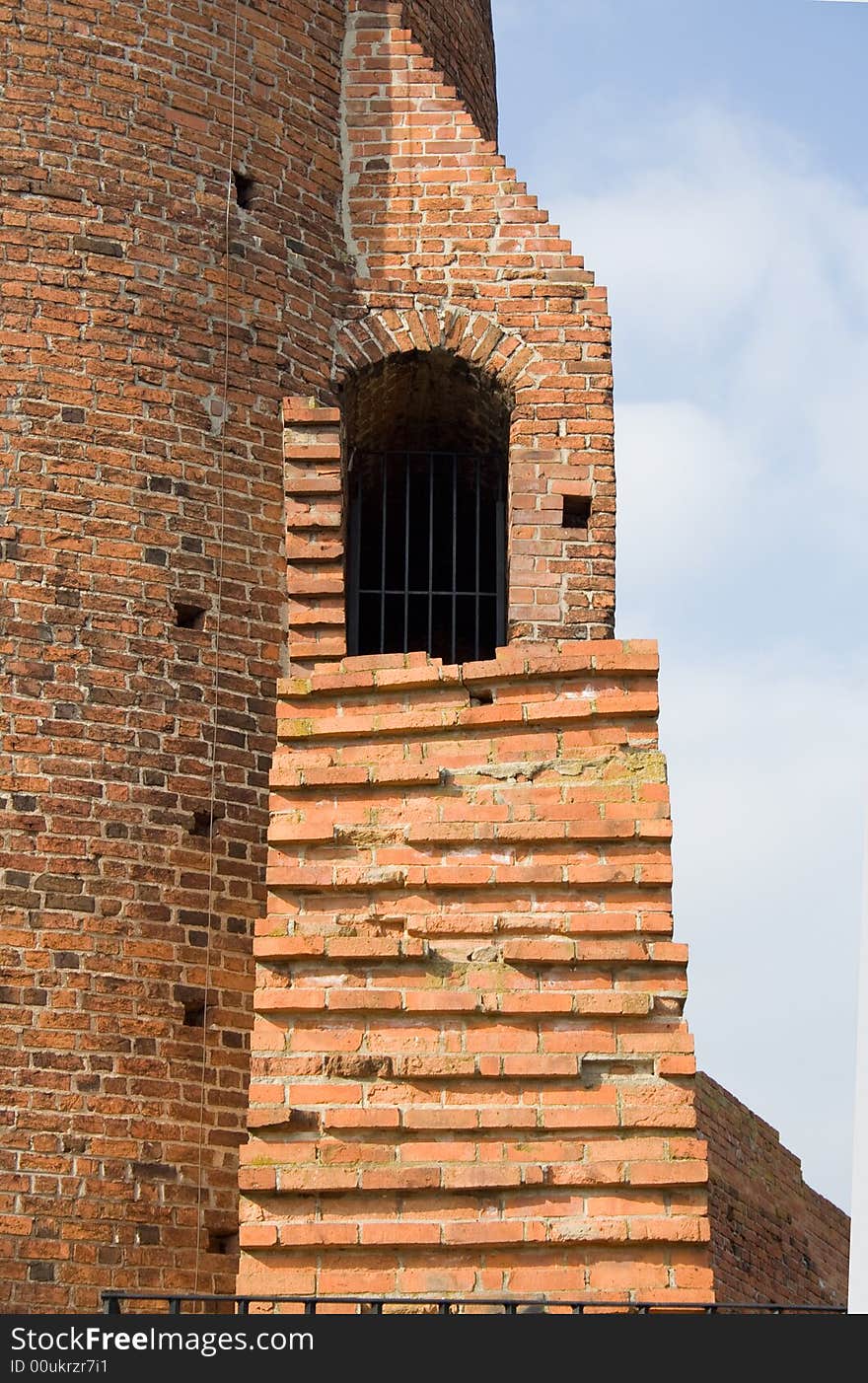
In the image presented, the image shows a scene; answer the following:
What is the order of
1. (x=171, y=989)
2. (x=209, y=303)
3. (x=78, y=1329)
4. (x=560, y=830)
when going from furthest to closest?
(x=209, y=303)
(x=171, y=989)
(x=560, y=830)
(x=78, y=1329)

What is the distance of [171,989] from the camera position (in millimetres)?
8016

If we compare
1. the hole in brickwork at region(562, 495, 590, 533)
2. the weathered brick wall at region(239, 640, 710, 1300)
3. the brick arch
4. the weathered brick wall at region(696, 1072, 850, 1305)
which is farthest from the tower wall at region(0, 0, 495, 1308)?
the weathered brick wall at region(696, 1072, 850, 1305)

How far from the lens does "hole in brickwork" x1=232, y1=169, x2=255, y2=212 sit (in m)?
9.25

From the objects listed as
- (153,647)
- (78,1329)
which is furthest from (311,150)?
A: (78,1329)

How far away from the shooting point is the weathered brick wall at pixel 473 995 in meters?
6.88

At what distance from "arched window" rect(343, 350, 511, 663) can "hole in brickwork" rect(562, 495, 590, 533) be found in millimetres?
Answer: 597

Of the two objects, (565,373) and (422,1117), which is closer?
(422,1117)

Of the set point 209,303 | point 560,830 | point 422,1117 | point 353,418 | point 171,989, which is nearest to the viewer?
point 422,1117

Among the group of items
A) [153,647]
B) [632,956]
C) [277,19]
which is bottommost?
[632,956]

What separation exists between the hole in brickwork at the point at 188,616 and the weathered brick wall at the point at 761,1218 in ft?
13.9

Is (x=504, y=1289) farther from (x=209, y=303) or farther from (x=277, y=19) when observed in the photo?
(x=277, y=19)

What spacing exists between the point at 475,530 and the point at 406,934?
2836 mm

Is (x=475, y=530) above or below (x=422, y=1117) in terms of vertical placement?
above

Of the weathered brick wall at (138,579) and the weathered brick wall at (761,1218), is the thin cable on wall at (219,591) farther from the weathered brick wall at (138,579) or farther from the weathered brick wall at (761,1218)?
the weathered brick wall at (761,1218)
